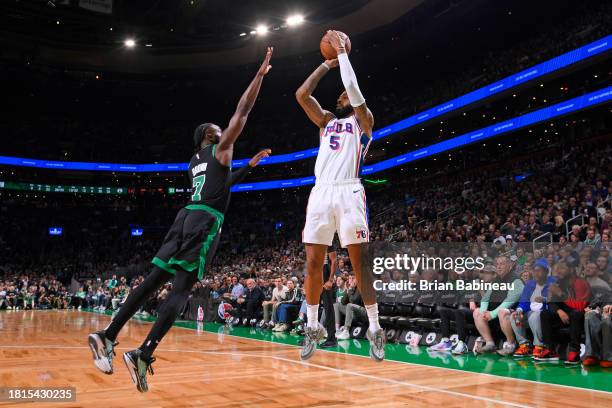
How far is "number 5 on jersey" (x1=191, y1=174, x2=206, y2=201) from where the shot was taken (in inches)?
149

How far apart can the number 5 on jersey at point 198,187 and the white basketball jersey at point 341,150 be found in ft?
3.10

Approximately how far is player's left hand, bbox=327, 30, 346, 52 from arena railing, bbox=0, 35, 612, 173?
1643 centimetres

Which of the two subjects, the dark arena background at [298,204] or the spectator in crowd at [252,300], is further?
the spectator in crowd at [252,300]

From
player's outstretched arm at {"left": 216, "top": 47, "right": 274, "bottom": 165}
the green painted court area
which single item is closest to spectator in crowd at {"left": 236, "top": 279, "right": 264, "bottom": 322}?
the green painted court area

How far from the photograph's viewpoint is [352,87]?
13.0 feet

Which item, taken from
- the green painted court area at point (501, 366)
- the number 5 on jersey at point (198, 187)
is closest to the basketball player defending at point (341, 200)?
the number 5 on jersey at point (198, 187)

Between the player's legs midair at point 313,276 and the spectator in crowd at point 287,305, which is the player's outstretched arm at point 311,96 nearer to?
the player's legs midair at point 313,276

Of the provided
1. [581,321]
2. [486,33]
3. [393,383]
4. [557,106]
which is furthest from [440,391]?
[486,33]

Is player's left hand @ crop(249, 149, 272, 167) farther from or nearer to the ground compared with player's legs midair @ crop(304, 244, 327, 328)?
farther from the ground

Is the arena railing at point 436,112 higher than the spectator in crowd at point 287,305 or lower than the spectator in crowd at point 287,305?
higher

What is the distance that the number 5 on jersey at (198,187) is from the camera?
12.5 ft

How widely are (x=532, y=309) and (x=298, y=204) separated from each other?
26802 mm

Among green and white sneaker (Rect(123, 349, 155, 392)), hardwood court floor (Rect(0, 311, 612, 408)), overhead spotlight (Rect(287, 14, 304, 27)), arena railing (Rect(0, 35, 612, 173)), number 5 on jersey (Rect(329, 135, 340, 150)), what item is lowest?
hardwood court floor (Rect(0, 311, 612, 408))

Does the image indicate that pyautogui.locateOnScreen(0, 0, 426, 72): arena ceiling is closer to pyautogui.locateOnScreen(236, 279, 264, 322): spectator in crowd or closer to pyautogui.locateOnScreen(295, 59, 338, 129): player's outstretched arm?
pyautogui.locateOnScreen(236, 279, 264, 322): spectator in crowd
